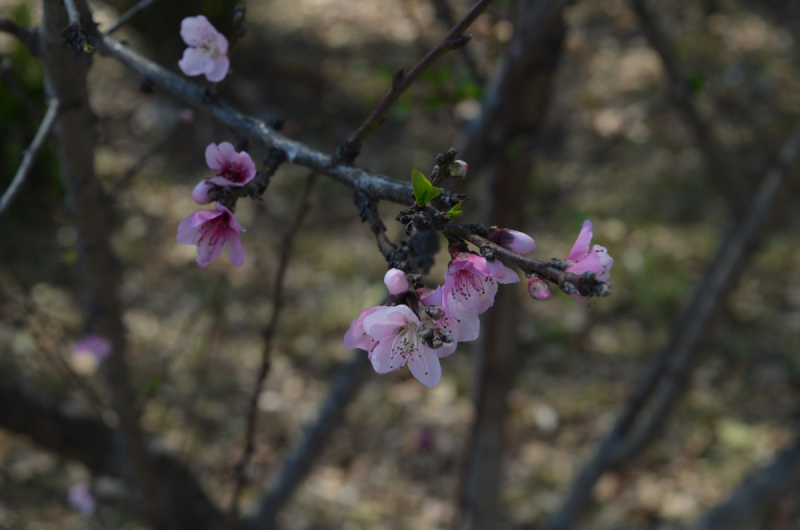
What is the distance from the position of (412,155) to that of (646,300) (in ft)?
7.21

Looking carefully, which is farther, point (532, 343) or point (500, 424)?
point (532, 343)

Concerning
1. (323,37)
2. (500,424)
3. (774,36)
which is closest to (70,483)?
(500,424)

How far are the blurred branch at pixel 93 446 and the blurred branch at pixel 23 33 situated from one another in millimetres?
1090

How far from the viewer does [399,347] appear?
792 millimetres

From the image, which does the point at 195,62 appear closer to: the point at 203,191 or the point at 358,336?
the point at 203,191

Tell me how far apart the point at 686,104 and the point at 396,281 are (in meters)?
1.96

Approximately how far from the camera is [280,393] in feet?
11.9

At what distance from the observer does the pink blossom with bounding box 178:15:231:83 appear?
1.02m

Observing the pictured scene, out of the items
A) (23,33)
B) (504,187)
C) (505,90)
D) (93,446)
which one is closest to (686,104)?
(504,187)

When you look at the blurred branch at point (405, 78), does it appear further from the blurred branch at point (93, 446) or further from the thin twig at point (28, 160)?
the blurred branch at point (93, 446)

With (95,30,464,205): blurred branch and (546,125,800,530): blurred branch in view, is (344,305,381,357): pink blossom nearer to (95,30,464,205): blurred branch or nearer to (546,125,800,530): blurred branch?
(95,30,464,205): blurred branch

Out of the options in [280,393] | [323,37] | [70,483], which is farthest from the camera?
[323,37]

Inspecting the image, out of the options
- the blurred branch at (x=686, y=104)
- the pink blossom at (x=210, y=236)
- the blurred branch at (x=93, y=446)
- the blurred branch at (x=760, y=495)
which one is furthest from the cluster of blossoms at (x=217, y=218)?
the blurred branch at (x=760, y=495)

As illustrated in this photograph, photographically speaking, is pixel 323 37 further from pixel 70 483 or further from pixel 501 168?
pixel 501 168
